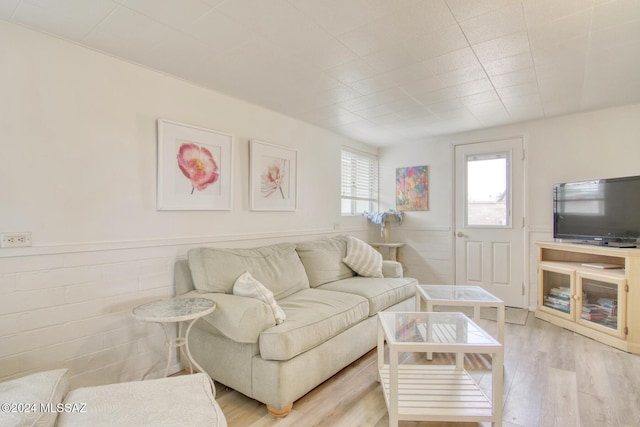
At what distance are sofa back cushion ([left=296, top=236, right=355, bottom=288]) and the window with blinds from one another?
1.08 m

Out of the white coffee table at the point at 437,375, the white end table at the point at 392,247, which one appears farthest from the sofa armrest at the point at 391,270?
the white coffee table at the point at 437,375

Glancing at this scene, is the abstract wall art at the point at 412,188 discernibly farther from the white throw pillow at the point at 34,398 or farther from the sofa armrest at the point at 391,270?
the white throw pillow at the point at 34,398

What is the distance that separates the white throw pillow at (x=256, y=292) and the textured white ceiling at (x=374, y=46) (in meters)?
1.55

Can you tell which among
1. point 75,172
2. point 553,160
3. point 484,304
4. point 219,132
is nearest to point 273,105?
point 219,132

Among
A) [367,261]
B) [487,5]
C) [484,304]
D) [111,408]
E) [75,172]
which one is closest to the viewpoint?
[111,408]

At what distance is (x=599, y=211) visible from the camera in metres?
3.15

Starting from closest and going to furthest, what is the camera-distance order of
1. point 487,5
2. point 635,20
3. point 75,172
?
point 487,5
point 635,20
point 75,172

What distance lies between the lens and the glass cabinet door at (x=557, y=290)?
3.26 metres

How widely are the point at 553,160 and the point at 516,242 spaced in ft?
3.42

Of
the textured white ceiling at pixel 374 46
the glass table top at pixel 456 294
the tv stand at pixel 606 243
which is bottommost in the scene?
the glass table top at pixel 456 294

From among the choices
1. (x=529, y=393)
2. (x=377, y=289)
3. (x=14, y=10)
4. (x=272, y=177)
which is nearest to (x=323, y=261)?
(x=377, y=289)

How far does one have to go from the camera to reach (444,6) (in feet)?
5.47

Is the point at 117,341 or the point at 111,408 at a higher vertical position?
the point at 111,408

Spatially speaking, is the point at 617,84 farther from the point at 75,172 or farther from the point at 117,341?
the point at 117,341
